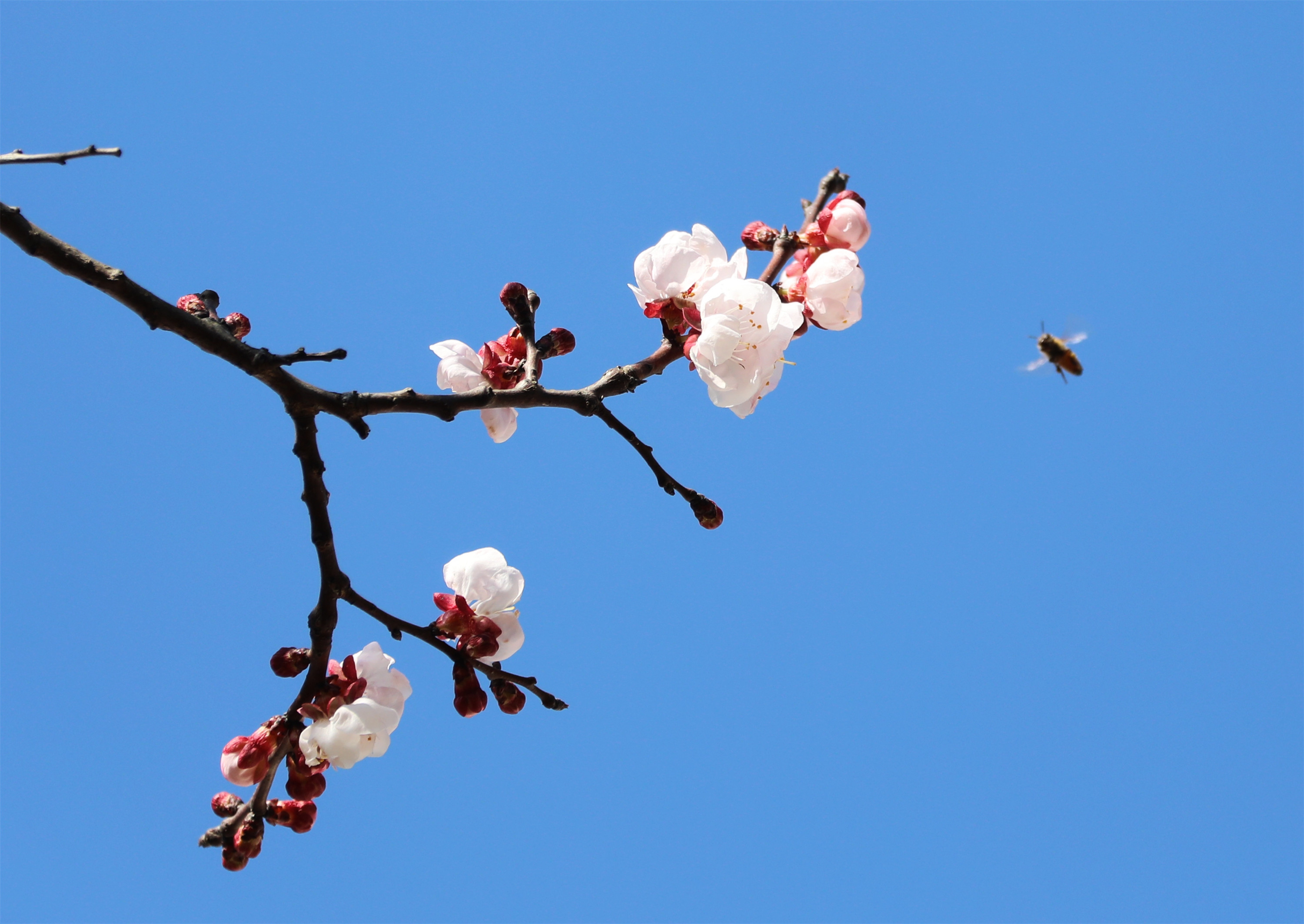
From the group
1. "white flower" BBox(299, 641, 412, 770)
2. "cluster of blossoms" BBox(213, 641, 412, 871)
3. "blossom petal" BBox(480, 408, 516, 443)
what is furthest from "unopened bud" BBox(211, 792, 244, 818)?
"blossom petal" BBox(480, 408, 516, 443)

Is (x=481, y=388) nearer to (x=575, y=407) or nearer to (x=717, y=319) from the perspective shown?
(x=575, y=407)

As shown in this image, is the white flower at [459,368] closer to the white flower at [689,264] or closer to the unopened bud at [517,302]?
the unopened bud at [517,302]

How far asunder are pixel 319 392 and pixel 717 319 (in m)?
0.87

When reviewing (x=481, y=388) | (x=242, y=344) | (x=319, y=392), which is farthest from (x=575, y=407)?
(x=242, y=344)

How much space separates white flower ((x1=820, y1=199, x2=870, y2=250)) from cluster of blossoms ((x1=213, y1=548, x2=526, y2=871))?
4.21 ft

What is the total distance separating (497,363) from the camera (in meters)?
2.32

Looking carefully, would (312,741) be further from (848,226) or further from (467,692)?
(848,226)

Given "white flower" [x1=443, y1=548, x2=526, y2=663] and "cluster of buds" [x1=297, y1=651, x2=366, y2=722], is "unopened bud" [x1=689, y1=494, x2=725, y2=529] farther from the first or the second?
"cluster of buds" [x1=297, y1=651, x2=366, y2=722]

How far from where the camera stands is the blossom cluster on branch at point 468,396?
1.83m

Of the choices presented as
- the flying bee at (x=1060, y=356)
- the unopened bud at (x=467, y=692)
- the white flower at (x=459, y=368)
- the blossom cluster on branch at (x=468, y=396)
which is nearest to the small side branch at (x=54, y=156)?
the blossom cluster on branch at (x=468, y=396)

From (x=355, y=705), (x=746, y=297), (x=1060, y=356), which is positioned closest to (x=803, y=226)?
(x=746, y=297)

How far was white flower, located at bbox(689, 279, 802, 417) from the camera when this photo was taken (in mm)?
2014

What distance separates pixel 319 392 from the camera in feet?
5.99

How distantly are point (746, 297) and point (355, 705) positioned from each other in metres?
1.31
